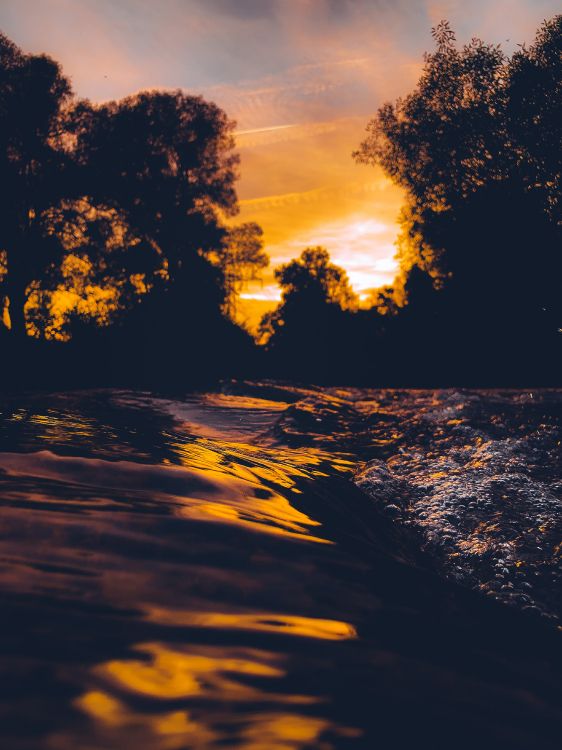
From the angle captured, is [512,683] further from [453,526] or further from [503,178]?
[503,178]

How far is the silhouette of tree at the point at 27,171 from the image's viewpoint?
2181 cm

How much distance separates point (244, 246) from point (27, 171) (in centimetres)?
1277

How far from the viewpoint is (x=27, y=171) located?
23062 mm

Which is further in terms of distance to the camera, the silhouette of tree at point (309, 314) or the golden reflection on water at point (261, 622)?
the silhouette of tree at point (309, 314)

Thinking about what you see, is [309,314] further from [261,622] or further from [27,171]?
[261,622]

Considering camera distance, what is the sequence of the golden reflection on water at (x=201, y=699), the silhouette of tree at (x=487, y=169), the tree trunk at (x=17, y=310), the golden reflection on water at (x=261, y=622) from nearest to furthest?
the golden reflection on water at (x=201, y=699), the golden reflection on water at (x=261, y=622), the silhouette of tree at (x=487, y=169), the tree trunk at (x=17, y=310)

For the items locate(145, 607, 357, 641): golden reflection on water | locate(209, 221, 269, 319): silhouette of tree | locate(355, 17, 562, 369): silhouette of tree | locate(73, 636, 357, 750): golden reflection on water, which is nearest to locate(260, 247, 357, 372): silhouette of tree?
locate(209, 221, 269, 319): silhouette of tree

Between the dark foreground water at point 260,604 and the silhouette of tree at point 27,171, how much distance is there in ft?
65.9

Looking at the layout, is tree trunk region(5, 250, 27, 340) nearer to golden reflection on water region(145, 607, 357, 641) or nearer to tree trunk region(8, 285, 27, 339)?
tree trunk region(8, 285, 27, 339)

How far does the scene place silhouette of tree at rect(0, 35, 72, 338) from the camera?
859 inches

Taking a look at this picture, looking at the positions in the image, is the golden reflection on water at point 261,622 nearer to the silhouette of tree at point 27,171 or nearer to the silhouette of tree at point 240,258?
the silhouette of tree at point 27,171

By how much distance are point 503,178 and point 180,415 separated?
14.3 meters

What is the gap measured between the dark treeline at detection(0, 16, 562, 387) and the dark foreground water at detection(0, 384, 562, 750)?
15.4m

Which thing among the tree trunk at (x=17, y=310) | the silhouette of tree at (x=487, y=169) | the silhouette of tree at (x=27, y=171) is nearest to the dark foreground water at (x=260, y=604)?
the silhouette of tree at (x=487, y=169)
